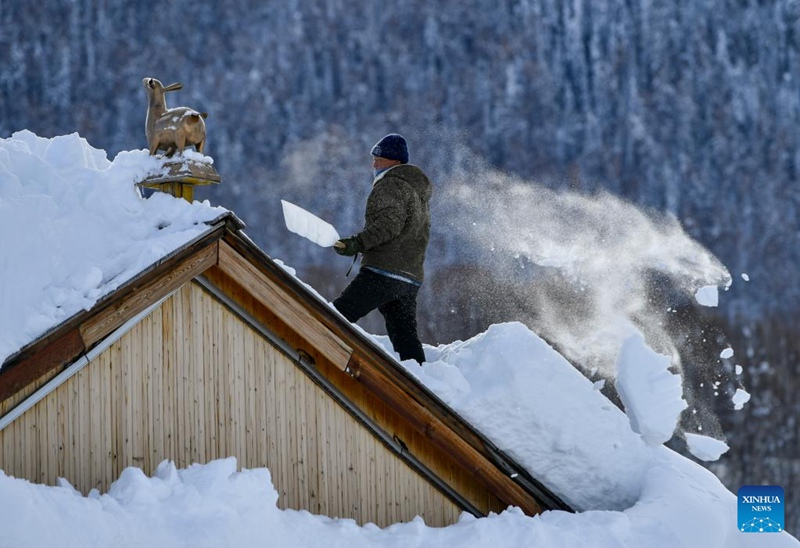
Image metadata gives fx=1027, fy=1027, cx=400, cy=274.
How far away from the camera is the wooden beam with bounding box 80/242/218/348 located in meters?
4.53

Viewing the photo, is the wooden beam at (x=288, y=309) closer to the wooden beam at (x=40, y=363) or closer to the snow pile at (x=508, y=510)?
the snow pile at (x=508, y=510)

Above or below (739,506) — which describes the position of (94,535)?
above

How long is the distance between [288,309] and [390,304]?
3.63 ft

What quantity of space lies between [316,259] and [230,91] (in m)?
39.5

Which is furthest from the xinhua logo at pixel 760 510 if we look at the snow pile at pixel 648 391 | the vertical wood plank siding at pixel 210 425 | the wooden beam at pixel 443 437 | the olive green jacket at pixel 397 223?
the olive green jacket at pixel 397 223

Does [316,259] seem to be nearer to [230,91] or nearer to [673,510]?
[230,91]

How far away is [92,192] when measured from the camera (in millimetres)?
5086

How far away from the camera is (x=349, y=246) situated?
18.6ft

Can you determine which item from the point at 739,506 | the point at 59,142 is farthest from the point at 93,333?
the point at 739,506

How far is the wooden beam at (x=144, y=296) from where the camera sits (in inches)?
178

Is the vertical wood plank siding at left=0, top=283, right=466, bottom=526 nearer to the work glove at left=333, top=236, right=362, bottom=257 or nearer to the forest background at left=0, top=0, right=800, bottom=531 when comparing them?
the work glove at left=333, top=236, right=362, bottom=257

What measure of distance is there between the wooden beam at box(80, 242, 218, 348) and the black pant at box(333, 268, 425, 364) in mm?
1119

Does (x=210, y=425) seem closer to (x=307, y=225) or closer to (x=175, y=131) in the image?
(x=307, y=225)

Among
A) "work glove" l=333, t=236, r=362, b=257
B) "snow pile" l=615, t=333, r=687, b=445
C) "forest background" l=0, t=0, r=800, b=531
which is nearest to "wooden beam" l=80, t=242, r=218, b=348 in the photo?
"work glove" l=333, t=236, r=362, b=257
